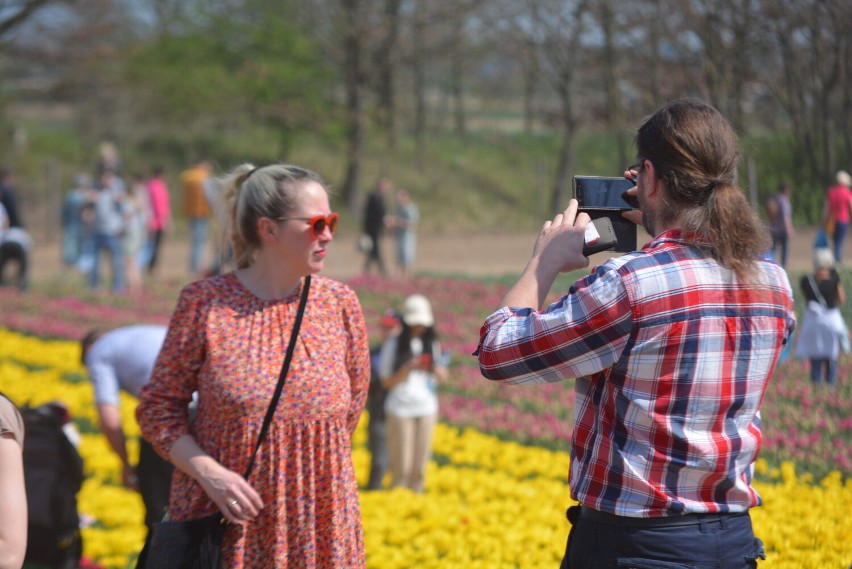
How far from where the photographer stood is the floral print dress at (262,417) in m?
2.91

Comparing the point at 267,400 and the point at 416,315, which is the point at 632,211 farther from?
the point at 416,315

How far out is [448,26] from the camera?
3244cm

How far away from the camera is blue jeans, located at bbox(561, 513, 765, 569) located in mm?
2207

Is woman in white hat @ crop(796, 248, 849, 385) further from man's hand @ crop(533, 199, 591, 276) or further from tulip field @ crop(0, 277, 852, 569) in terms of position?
man's hand @ crop(533, 199, 591, 276)

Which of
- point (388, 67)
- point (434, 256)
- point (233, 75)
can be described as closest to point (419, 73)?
point (388, 67)

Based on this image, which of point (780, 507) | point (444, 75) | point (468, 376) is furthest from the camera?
point (444, 75)

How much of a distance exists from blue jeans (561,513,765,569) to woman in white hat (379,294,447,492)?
5.06 meters

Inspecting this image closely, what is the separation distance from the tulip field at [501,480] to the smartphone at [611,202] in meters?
2.08

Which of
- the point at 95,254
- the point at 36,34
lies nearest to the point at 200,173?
the point at 95,254

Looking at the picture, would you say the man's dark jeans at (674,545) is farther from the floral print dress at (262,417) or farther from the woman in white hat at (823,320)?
the woman in white hat at (823,320)

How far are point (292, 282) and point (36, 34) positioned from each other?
32.8 m

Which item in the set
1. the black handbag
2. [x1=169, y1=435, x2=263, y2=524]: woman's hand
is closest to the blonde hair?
the black handbag

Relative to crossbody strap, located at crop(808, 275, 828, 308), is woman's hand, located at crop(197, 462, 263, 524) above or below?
below

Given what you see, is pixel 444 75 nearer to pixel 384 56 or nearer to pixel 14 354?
pixel 384 56
